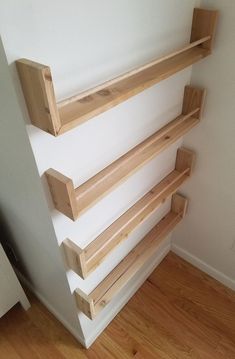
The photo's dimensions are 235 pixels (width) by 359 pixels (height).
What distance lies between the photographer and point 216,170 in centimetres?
131

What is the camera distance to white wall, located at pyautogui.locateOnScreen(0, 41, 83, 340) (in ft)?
2.20

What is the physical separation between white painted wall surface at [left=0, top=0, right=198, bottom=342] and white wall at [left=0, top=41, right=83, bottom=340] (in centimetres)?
3

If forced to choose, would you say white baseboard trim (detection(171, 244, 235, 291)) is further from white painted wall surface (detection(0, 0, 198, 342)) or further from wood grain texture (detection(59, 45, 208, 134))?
wood grain texture (detection(59, 45, 208, 134))

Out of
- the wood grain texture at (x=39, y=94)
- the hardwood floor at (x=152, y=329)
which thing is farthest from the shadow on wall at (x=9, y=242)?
the wood grain texture at (x=39, y=94)

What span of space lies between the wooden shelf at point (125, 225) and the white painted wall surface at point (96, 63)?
0.11ft

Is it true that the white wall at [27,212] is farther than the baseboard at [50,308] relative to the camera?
No

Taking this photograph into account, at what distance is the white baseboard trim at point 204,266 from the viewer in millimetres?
1682

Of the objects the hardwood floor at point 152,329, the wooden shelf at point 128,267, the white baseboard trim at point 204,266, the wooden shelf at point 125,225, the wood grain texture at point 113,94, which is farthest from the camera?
the white baseboard trim at point 204,266

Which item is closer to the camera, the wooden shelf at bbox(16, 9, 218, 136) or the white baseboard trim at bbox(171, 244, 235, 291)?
the wooden shelf at bbox(16, 9, 218, 136)

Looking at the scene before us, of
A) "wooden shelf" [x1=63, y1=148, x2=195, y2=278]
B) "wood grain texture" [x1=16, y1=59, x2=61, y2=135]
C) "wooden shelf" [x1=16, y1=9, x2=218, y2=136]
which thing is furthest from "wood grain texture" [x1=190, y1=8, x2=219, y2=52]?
"wood grain texture" [x1=16, y1=59, x2=61, y2=135]

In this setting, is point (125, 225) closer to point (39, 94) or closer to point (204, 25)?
point (39, 94)

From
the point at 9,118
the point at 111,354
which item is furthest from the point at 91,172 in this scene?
the point at 111,354

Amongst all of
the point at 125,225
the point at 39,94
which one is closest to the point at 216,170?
the point at 125,225

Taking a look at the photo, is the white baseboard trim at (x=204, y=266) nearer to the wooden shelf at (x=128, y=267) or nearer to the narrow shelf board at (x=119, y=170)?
the wooden shelf at (x=128, y=267)
